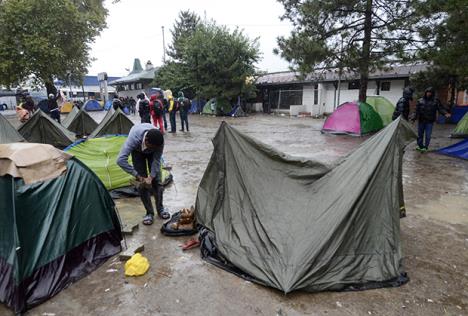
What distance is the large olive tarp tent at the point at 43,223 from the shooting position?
2.89m

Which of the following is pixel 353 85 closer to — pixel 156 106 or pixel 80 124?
pixel 156 106

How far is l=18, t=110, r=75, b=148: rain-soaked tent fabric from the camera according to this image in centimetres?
911

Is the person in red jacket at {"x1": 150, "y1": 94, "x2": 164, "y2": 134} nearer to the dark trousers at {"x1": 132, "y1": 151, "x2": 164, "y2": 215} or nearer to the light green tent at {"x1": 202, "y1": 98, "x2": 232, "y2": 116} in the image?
the dark trousers at {"x1": 132, "y1": 151, "x2": 164, "y2": 215}

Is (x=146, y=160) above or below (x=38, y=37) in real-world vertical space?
below

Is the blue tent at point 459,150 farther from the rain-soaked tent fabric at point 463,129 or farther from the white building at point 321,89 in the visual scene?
the white building at point 321,89

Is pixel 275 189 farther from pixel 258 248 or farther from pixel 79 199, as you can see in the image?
pixel 79 199

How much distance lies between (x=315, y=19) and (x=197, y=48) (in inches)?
473

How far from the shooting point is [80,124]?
39.3 feet

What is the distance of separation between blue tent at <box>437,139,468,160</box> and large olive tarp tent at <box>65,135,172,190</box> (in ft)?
26.3

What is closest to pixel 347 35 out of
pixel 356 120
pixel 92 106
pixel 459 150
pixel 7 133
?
pixel 356 120

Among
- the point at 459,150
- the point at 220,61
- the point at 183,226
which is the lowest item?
the point at 183,226

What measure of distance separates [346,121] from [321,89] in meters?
10.0

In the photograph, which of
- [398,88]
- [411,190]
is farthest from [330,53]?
[398,88]

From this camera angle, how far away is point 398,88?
18266 mm
